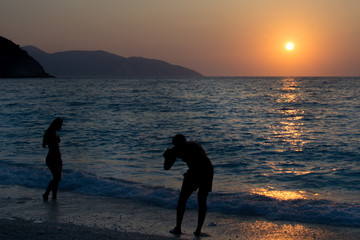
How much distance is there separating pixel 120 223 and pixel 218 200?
234 centimetres

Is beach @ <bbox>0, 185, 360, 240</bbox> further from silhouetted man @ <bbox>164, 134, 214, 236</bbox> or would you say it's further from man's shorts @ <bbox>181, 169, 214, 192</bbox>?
man's shorts @ <bbox>181, 169, 214, 192</bbox>

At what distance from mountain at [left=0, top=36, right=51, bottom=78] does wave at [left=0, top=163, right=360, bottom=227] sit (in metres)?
144

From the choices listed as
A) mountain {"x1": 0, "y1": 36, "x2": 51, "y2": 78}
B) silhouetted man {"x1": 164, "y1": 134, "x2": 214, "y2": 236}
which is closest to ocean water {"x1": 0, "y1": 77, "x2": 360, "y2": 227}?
silhouetted man {"x1": 164, "y1": 134, "x2": 214, "y2": 236}

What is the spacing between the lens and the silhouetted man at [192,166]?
19.8ft

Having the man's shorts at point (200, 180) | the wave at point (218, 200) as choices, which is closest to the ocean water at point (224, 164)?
the wave at point (218, 200)

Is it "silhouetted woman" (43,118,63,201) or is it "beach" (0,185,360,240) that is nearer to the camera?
"beach" (0,185,360,240)

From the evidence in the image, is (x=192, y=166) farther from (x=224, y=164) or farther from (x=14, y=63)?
(x=14, y=63)

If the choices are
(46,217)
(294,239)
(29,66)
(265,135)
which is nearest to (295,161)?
(265,135)

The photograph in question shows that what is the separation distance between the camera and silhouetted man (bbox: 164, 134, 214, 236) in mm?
6035

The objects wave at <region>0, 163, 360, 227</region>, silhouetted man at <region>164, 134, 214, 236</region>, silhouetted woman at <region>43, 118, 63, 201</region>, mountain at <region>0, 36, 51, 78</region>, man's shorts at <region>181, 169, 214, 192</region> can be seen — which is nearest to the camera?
silhouetted man at <region>164, 134, 214, 236</region>

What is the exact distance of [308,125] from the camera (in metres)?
25.1

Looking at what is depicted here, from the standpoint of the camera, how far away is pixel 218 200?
327 inches

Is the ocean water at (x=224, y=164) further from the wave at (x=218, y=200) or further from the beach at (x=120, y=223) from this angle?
the beach at (x=120, y=223)

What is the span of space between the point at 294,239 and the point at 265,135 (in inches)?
557
